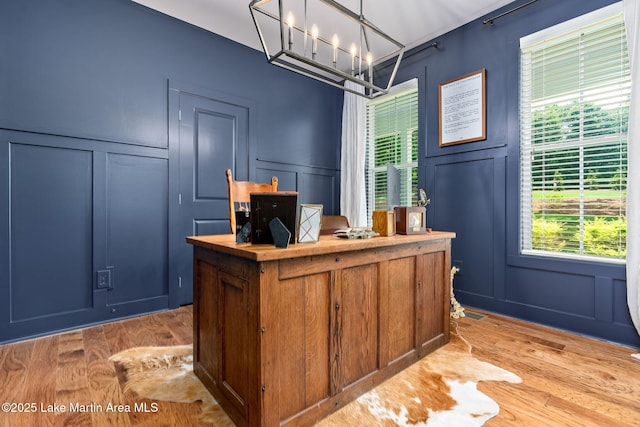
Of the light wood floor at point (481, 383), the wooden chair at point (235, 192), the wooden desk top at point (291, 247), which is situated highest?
the wooden chair at point (235, 192)

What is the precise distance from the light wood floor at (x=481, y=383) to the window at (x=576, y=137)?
83 centimetres

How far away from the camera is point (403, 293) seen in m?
1.86

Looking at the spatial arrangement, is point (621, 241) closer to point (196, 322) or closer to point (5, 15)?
point (196, 322)

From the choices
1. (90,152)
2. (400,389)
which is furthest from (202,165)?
(400,389)

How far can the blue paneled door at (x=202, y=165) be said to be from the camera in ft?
10.2

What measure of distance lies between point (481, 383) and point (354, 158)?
118 inches

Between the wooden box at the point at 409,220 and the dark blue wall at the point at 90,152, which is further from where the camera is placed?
the dark blue wall at the point at 90,152

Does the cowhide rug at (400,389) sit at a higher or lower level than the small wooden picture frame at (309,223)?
lower

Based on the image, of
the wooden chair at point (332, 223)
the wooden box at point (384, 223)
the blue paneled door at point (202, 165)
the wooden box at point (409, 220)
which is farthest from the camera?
the blue paneled door at point (202, 165)

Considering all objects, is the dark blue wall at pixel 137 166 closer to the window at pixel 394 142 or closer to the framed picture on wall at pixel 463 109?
the framed picture on wall at pixel 463 109

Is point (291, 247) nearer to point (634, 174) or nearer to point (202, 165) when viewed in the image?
point (202, 165)

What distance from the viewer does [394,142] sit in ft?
13.0

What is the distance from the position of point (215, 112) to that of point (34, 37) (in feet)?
4.79

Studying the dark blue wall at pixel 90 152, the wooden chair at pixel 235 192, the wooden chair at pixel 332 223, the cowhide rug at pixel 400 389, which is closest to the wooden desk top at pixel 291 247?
the wooden chair at pixel 235 192
